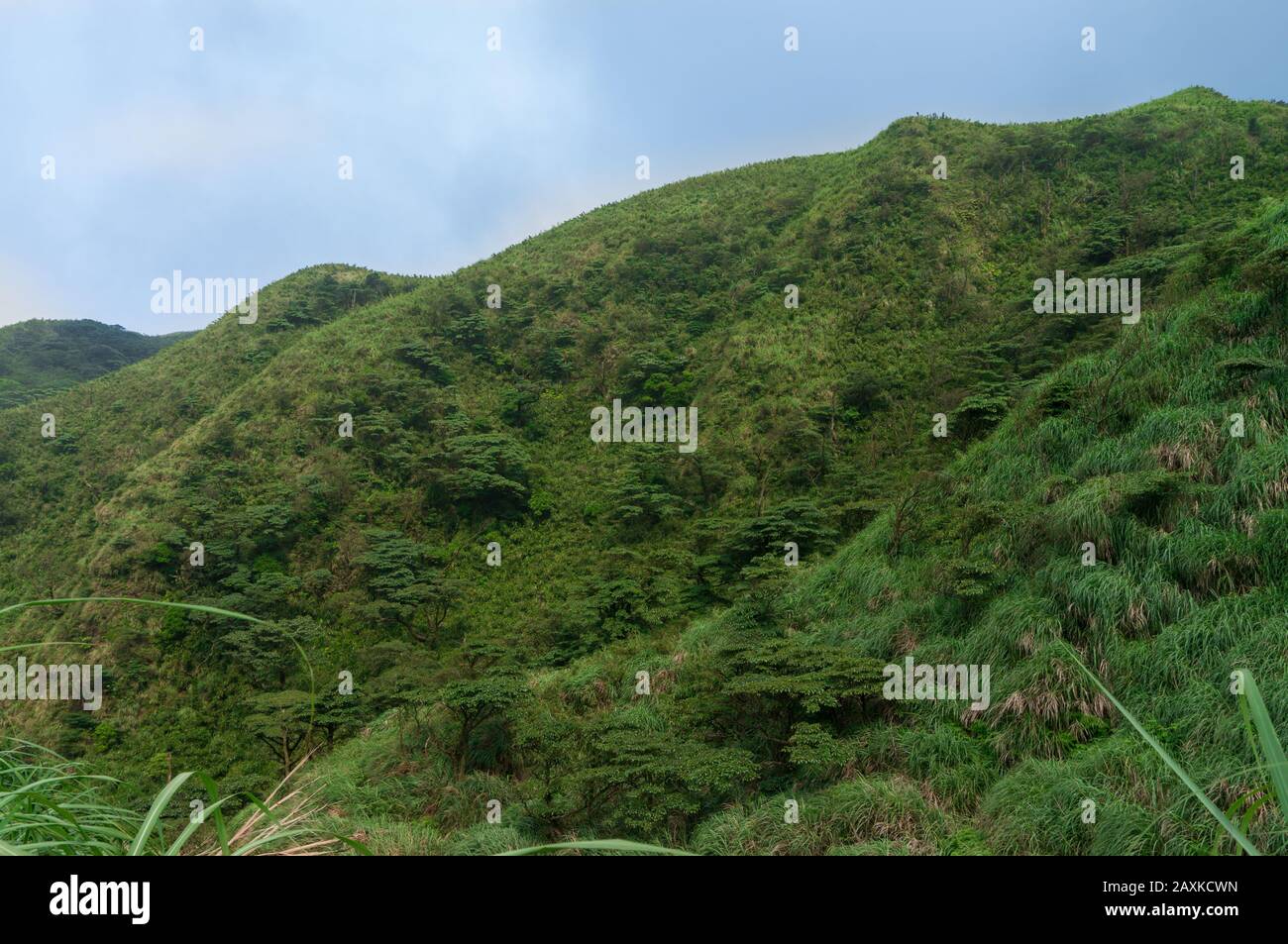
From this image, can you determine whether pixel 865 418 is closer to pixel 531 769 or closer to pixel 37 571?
pixel 531 769

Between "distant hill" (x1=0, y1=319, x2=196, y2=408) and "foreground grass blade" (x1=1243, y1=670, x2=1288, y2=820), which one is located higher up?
"distant hill" (x1=0, y1=319, x2=196, y2=408)

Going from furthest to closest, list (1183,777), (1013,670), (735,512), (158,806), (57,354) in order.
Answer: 1. (57,354)
2. (735,512)
3. (1013,670)
4. (158,806)
5. (1183,777)

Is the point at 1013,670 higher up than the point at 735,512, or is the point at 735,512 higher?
the point at 735,512

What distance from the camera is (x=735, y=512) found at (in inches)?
586

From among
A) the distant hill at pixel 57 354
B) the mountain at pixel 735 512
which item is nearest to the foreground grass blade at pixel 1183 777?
the mountain at pixel 735 512

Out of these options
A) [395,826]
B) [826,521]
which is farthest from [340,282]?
[395,826]

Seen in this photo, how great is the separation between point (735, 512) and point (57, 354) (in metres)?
47.1

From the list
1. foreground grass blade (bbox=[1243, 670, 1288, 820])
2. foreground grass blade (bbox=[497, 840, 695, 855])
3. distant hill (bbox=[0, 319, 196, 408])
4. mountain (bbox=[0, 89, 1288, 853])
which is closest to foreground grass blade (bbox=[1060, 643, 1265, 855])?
foreground grass blade (bbox=[1243, 670, 1288, 820])

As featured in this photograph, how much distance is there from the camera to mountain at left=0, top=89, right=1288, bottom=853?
16.5 ft

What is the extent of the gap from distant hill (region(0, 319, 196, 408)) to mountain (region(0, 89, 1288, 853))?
1137 centimetres

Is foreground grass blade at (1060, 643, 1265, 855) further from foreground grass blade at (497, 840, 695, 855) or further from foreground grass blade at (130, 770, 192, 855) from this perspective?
foreground grass blade at (130, 770, 192, 855)

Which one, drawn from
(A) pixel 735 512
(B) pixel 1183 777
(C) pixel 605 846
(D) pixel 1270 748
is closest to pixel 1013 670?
(D) pixel 1270 748

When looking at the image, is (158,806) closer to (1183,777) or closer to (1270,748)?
(1183,777)

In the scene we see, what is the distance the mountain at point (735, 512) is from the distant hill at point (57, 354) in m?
11.4
